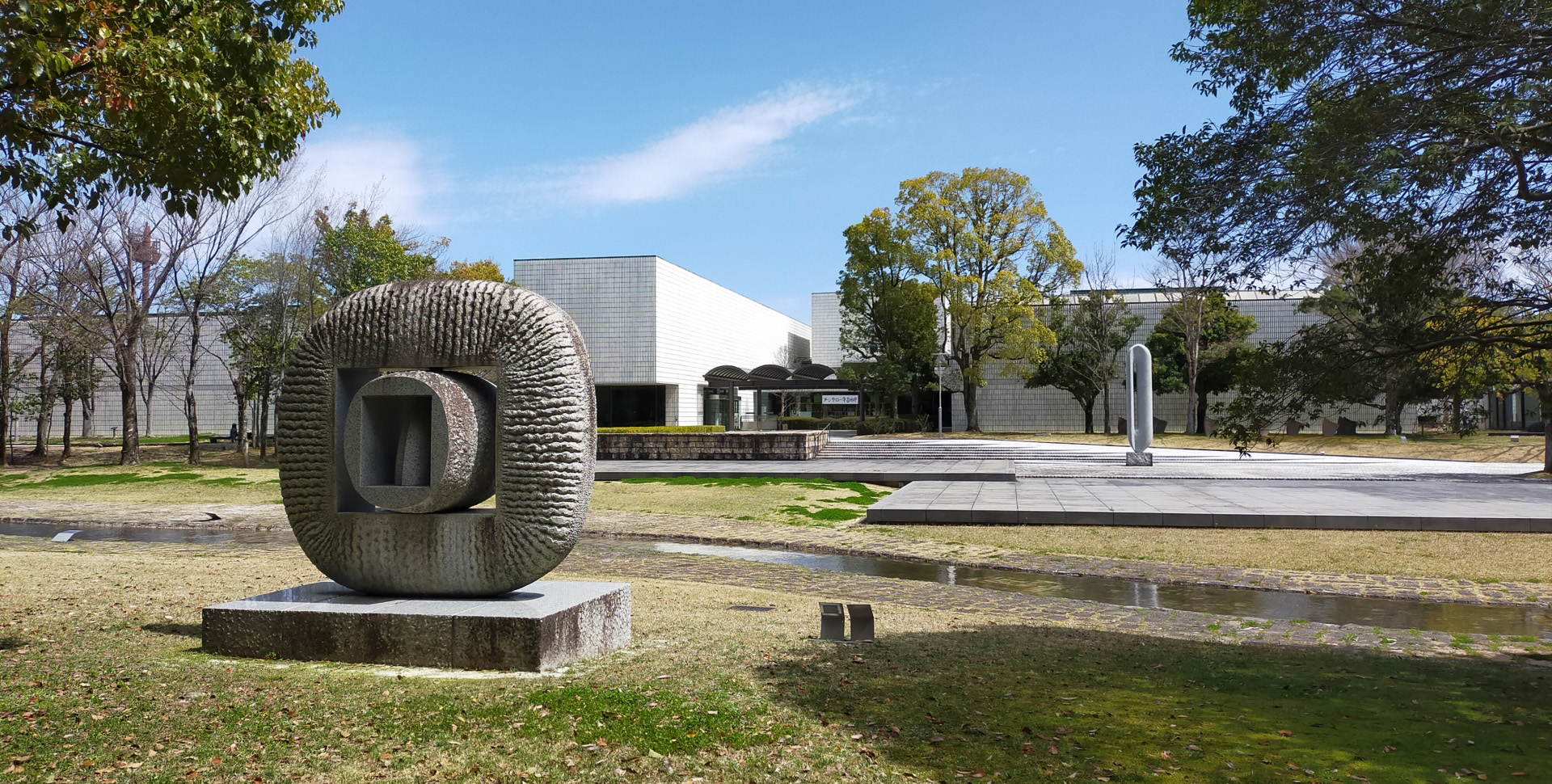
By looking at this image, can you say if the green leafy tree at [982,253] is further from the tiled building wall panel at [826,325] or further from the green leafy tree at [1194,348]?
the tiled building wall panel at [826,325]

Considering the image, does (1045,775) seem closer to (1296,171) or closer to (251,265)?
(1296,171)

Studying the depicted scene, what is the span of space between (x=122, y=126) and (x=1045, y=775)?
7.32 metres


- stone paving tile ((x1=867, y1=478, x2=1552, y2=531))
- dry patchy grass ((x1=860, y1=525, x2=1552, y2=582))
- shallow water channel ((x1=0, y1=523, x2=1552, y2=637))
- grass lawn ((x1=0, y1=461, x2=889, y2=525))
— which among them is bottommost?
shallow water channel ((x1=0, y1=523, x2=1552, y2=637))

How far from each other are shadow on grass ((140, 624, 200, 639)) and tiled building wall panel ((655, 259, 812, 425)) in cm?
3662

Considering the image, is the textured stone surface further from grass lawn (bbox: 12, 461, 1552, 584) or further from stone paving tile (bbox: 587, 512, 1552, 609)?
grass lawn (bbox: 12, 461, 1552, 584)

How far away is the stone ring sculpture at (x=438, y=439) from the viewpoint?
5910mm

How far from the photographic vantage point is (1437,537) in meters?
12.1

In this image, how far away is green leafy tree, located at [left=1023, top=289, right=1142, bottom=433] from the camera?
39938mm

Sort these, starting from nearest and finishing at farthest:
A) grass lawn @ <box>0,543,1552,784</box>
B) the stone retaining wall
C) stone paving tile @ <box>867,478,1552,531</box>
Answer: grass lawn @ <box>0,543,1552,784</box> → stone paving tile @ <box>867,478,1552,531</box> → the stone retaining wall

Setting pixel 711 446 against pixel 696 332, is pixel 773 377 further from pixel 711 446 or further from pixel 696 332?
pixel 711 446

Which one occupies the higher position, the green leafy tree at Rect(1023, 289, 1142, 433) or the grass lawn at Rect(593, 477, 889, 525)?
the green leafy tree at Rect(1023, 289, 1142, 433)

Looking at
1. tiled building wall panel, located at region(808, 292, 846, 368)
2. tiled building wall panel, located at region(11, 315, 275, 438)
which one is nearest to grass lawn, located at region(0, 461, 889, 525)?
tiled building wall panel, located at region(11, 315, 275, 438)

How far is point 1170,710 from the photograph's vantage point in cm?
473

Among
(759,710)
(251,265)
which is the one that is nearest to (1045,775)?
(759,710)
